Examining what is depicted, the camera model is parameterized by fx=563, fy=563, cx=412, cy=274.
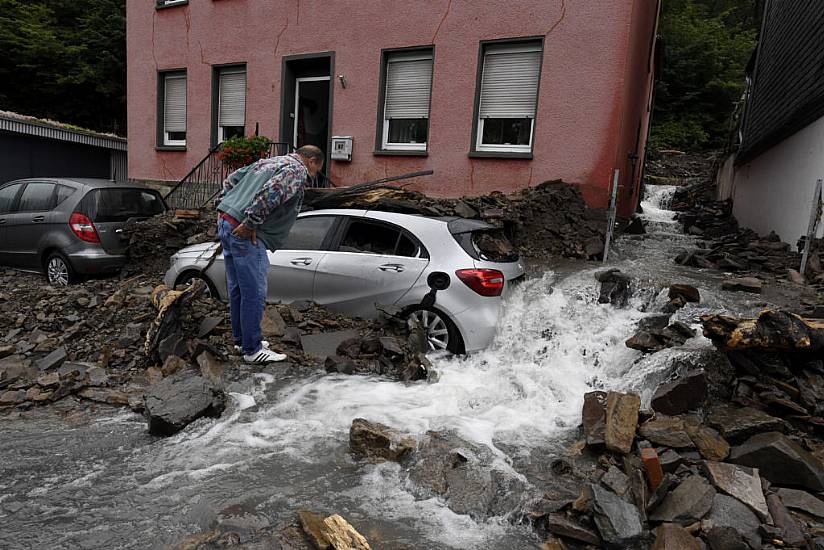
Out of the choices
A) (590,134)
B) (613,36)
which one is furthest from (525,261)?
(613,36)

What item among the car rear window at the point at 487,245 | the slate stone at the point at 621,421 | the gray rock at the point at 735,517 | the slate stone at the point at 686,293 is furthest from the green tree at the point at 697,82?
the gray rock at the point at 735,517

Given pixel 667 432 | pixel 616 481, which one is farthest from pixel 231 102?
pixel 616 481

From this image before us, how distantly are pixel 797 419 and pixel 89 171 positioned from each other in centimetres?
2175

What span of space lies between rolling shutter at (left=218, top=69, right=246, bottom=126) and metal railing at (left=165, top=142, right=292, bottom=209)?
103 centimetres

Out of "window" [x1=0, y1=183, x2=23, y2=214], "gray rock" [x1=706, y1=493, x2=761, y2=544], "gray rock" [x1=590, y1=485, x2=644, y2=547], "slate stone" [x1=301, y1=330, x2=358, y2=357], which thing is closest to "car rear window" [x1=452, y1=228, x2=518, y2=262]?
"slate stone" [x1=301, y1=330, x2=358, y2=357]

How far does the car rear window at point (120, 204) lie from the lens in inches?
345

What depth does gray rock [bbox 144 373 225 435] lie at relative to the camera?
411 centimetres

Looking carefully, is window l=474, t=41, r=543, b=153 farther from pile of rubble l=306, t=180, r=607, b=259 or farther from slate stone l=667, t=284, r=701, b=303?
slate stone l=667, t=284, r=701, b=303

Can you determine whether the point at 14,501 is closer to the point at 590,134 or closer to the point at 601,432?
the point at 601,432

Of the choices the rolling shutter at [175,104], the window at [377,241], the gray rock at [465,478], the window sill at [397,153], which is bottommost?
the gray rock at [465,478]

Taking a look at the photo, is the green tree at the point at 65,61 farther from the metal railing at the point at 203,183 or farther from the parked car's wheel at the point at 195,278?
the parked car's wheel at the point at 195,278

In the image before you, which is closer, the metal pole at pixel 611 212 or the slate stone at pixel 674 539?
the slate stone at pixel 674 539

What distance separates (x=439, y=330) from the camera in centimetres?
580

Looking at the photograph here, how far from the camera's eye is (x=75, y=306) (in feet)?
22.0
